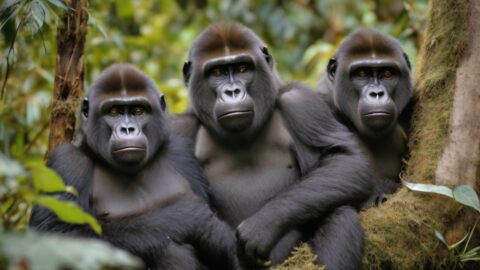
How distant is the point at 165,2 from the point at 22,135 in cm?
386

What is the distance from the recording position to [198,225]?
436 centimetres

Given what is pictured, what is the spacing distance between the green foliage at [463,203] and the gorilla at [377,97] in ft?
2.89

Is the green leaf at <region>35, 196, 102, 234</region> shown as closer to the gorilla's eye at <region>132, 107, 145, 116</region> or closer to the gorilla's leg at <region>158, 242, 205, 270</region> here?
the gorilla's leg at <region>158, 242, 205, 270</region>

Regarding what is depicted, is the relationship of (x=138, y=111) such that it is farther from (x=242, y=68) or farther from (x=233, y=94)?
(x=242, y=68)

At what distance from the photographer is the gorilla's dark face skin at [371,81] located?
5.00m

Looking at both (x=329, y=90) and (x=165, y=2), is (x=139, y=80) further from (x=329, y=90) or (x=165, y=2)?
(x=165, y=2)

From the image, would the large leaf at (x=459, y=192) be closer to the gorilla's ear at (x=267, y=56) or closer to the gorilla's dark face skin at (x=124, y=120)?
the gorilla's ear at (x=267, y=56)

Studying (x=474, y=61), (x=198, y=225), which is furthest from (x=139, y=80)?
(x=474, y=61)

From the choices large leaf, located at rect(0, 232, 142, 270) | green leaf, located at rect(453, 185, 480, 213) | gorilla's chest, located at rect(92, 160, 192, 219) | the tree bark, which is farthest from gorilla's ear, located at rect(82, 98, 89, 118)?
large leaf, located at rect(0, 232, 142, 270)

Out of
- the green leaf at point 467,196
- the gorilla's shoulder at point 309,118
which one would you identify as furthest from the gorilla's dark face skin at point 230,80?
the green leaf at point 467,196

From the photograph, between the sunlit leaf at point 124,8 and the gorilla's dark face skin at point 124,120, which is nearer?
the gorilla's dark face skin at point 124,120

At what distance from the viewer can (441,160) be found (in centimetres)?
425

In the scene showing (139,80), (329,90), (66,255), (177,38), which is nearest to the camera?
(66,255)

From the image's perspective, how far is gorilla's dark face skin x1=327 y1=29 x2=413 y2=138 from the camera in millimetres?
5000
